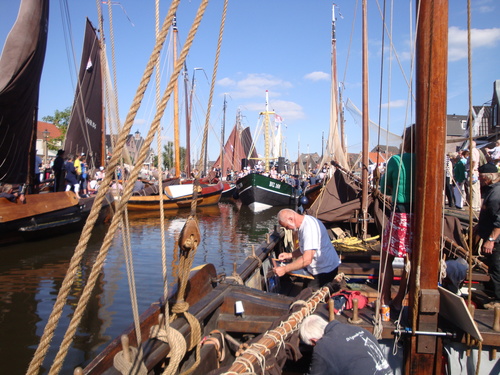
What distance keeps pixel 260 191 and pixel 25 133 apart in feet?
49.9

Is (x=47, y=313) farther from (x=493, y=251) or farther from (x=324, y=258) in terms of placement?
(x=493, y=251)

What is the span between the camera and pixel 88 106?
1752cm

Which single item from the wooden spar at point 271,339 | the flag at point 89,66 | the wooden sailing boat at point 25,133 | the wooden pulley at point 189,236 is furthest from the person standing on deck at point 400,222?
the flag at point 89,66

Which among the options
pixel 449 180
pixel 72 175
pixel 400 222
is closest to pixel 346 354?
pixel 400 222

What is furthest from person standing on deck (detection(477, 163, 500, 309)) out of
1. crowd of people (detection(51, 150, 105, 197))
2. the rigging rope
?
crowd of people (detection(51, 150, 105, 197))

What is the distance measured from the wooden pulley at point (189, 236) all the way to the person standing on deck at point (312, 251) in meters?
1.94

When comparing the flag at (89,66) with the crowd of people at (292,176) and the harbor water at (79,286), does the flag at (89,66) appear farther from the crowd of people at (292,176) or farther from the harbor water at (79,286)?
the crowd of people at (292,176)

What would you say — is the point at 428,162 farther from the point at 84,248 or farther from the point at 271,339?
the point at 84,248

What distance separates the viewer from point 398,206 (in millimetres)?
3213

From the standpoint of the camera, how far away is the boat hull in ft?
76.9

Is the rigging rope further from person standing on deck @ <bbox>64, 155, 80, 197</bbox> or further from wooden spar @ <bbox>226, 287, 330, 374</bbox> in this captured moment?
person standing on deck @ <bbox>64, 155, 80, 197</bbox>

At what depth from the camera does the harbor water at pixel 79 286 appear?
16.4 ft

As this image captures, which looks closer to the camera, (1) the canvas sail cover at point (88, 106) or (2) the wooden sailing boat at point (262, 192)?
(1) the canvas sail cover at point (88, 106)

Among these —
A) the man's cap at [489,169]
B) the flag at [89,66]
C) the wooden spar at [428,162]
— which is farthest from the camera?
the flag at [89,66]
